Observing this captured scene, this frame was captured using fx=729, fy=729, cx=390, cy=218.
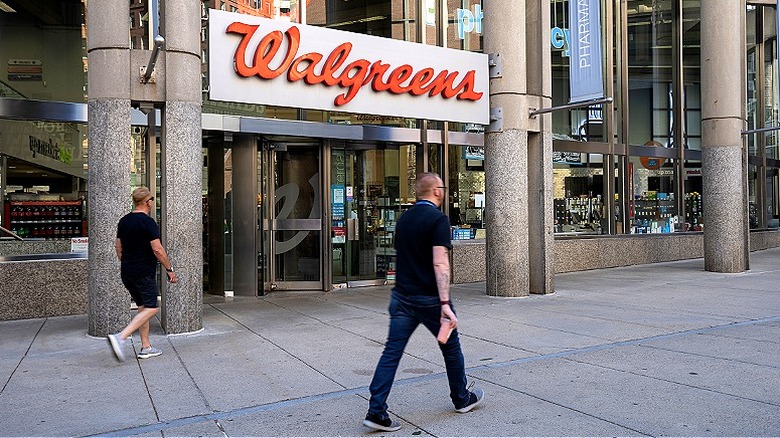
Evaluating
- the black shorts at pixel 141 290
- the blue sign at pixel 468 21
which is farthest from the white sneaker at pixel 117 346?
the blue sign at pixel 468 21

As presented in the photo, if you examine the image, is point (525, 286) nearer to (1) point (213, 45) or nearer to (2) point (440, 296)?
(1) point (213, 45)

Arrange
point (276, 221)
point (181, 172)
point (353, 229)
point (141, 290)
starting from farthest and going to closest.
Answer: point (353, 229) → point (276, 221) → point (181, 172) → point (141, 290)

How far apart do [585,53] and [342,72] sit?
4.66m

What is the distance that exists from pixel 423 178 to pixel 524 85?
24.1 ft

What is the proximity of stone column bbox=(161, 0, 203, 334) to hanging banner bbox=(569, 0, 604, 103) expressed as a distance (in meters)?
6.67

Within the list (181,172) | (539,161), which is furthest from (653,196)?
(181,172)

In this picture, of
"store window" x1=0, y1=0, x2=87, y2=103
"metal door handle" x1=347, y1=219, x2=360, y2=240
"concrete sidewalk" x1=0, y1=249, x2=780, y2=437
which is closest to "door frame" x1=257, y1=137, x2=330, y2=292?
"metal door handle" x1=347, y1=219, x2=360, y2=240

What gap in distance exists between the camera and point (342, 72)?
1053 centimetres

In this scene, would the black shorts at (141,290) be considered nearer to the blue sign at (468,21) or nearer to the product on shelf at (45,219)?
the product on shelf at (45,219)

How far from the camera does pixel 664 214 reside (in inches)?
765

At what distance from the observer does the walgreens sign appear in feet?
30.9

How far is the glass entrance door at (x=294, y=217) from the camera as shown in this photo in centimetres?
1334

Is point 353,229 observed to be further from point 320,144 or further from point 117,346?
point 117,346

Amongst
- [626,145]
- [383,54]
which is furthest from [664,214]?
[383,54]
